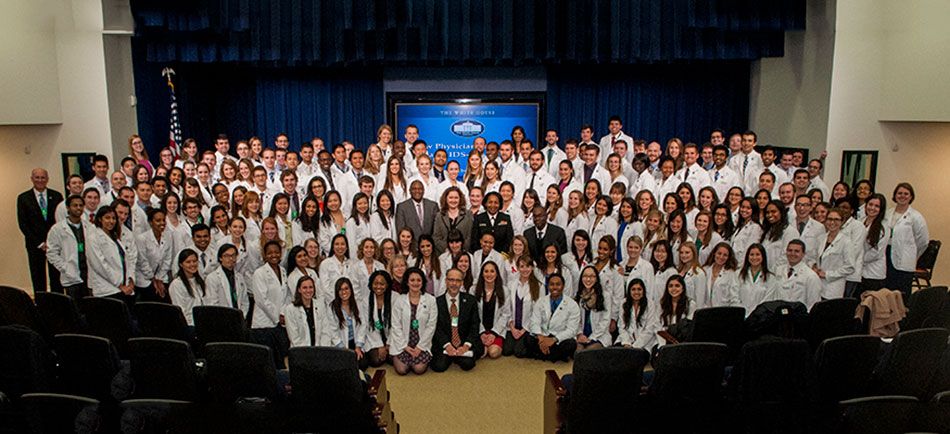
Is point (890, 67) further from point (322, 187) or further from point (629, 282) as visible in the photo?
point (322, 187)

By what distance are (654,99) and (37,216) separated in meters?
9.93

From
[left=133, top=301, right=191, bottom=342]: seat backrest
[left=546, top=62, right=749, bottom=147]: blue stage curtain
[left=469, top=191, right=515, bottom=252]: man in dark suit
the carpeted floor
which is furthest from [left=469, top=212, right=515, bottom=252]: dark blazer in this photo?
[left=546, top=62, right=749, bottom=147]: blue stage curtain

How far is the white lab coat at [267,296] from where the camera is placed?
6.80 metres

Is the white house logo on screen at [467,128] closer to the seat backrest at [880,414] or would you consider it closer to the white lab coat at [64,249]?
the white lab coat at [64,249]

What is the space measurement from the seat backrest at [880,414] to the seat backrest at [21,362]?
5.02 meters

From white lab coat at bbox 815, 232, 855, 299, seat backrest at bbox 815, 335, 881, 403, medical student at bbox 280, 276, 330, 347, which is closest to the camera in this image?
seat backrest at bbox 815, 335, 881, 403

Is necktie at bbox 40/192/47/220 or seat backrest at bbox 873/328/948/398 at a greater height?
necktie at bbox 40/192/47/220

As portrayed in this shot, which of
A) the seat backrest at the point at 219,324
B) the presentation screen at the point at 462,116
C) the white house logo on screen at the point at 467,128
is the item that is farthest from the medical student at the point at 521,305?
the white house logo on screen at the point at 467,128

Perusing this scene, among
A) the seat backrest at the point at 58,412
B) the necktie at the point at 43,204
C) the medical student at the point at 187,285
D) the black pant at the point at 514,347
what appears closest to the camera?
the seat backrest at the point at 58,412

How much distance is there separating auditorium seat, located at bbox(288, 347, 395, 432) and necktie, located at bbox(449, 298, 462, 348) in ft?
6.09

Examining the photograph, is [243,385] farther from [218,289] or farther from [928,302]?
[928,302]

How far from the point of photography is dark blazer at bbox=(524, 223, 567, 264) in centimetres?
790

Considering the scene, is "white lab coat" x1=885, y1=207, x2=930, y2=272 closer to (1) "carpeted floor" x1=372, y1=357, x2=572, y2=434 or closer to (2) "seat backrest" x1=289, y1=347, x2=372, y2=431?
(1) "carpeted floor" x1=372, y1=357, x2=572, y2=434

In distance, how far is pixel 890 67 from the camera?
9.63 metres
